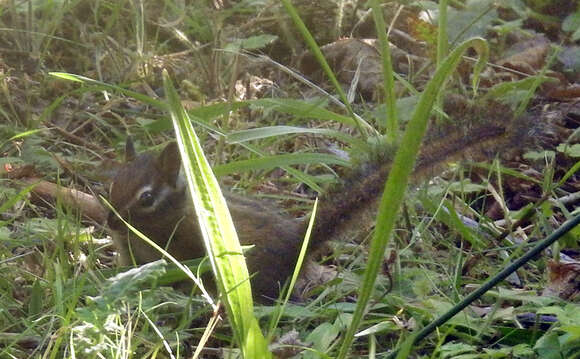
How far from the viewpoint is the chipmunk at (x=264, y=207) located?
293cm

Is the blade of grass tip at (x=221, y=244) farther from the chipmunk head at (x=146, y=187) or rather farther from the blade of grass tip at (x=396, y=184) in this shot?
the chipmunk head at (x=146, y=187)

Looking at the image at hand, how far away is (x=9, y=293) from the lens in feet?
10.5

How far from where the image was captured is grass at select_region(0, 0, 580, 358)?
2.30m

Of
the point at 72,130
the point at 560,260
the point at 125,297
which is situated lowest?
the point at 72,130

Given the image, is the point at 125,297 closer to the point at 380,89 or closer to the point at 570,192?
the point at 570,192

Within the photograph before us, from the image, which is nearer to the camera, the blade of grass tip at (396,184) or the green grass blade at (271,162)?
the blade of grass tip at (396,184)

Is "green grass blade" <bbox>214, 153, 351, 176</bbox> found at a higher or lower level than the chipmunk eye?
higher

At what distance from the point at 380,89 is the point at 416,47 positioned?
0.77 metres

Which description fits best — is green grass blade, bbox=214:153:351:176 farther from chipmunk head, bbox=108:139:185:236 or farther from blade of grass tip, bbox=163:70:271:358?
blade of grass tip, bbox=163:70:271:358

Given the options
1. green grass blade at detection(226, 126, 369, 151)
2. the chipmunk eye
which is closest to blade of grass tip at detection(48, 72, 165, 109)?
green grass blade at detection(226, 126, 369, 151)

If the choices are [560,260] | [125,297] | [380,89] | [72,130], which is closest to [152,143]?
[72,130]

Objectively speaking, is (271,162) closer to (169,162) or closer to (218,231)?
(169,162)

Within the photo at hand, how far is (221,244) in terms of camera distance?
224 centimetres

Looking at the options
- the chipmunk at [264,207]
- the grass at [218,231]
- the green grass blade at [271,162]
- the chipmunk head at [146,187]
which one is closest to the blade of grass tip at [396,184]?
the grass at [218,231]
